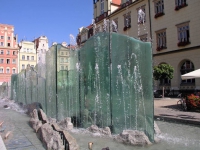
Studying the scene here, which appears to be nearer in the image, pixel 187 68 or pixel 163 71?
pixel 163 71

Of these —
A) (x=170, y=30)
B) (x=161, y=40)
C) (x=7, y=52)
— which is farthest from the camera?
(x=7, y=52)

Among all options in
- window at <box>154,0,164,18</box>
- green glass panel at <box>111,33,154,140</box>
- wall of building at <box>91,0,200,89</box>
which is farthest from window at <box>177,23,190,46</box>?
green glass panel at <box>111,33,154,140</box>

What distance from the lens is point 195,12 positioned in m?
19.4

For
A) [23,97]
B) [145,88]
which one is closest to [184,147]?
[145,88]

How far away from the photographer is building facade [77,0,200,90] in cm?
1962

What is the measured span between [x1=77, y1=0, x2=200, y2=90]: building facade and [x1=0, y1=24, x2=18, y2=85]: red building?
3677 cm

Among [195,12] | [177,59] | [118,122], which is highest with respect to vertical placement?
[195,12]

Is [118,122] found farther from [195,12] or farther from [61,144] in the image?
[195,12]

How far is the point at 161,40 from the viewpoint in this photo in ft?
76.7

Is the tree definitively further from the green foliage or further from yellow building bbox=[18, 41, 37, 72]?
yellow building bbox=[18, 41, 37, 72]

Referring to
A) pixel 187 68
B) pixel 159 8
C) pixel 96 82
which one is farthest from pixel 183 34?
pixel 96 82

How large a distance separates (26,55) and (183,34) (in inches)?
1776

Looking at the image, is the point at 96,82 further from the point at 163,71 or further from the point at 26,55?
the point at 26,55

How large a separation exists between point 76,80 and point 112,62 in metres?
2.32
